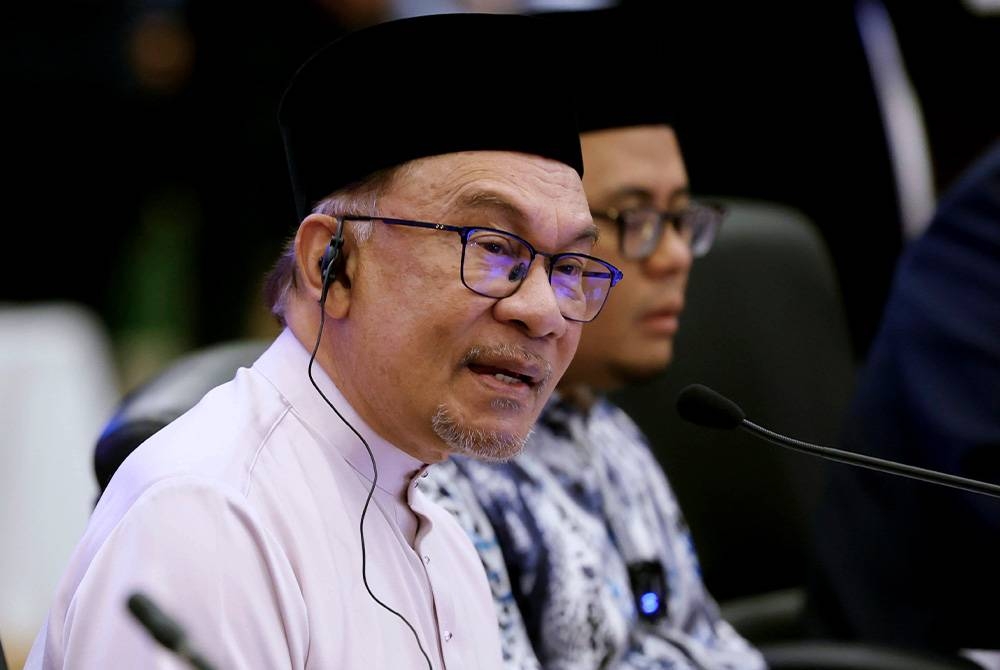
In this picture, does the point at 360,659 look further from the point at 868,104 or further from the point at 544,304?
the point at 868,104

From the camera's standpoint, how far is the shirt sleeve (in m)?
1.10

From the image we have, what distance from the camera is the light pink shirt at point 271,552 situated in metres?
1.12

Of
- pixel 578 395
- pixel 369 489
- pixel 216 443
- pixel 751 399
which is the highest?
pixel 216 443

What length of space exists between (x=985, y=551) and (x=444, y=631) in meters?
1.30

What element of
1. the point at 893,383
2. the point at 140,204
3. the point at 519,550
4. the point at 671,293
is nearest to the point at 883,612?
the point at 893,383

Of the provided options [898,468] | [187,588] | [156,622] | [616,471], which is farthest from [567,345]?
[616,471]

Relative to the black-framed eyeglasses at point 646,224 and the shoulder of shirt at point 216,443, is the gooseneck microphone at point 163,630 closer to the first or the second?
the shoulder of shirt at point 216,443

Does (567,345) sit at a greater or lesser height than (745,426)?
greater

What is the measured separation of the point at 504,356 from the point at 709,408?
0.83ft

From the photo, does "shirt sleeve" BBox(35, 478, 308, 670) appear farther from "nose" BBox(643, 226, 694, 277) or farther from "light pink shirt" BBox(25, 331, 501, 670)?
"nose" BBox(643, 226, 694, 277)

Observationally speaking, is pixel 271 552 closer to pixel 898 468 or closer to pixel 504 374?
pixel 504 374

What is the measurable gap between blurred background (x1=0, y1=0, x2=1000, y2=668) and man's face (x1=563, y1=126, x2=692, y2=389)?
10 centimetres

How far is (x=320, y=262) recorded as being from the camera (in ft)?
4.47

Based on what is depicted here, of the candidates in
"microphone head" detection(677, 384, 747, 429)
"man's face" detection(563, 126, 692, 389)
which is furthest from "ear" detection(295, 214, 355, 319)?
"man's face" detection(563, 126, 692, 389)
